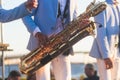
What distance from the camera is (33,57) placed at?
6.00 meters

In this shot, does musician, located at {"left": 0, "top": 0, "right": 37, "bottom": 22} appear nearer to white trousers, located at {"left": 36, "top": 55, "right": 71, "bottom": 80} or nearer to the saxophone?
the saxophone

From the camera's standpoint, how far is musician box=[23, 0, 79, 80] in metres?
6.03

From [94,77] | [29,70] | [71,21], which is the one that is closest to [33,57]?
[29,70]

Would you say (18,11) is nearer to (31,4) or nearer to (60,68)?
(31,4)

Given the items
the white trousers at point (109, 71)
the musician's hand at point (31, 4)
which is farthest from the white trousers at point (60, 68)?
the musician's hand at point (31, 4)

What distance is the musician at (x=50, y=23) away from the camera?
603 cm

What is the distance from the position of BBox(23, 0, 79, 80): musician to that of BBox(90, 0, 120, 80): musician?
94 centimetres

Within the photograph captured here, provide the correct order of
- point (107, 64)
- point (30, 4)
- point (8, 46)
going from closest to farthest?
point (30, 4), point (107, 64), point (8, 46)

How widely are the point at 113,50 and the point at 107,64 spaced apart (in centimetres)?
42

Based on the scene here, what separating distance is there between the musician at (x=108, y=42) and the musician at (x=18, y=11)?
208cm

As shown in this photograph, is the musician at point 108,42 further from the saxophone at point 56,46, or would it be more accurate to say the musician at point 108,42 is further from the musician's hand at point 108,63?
the saxophone at point 56,46

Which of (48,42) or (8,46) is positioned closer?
(48,42)

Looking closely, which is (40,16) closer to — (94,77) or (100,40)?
(100,40)

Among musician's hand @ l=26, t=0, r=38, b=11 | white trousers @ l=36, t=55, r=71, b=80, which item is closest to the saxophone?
white trousers @ l=36, t=55, r=71, b=80
